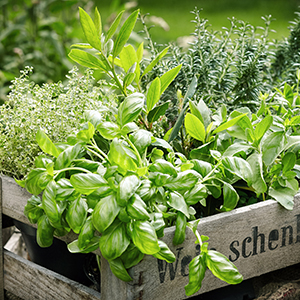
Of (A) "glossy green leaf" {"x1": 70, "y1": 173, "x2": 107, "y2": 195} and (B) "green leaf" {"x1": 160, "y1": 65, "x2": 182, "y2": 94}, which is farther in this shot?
(B) "green leaf" {"x1": 160, "y1": 65, "x2": 182, "y2": 94}

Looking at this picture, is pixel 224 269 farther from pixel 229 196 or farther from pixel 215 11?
pixel 215 11

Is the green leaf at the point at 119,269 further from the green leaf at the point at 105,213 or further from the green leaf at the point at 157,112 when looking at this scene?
the green leaf at the point at 157,112

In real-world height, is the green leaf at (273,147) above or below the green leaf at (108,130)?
below

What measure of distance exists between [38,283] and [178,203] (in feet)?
1.46

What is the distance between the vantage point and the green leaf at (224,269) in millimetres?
601

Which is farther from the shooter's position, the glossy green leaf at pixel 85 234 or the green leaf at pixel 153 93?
the green leaf at pixel 153 93

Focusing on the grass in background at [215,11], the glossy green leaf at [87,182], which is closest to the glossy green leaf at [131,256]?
the glossy green leaf at [87,182]

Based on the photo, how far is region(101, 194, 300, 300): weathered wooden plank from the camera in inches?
25.8

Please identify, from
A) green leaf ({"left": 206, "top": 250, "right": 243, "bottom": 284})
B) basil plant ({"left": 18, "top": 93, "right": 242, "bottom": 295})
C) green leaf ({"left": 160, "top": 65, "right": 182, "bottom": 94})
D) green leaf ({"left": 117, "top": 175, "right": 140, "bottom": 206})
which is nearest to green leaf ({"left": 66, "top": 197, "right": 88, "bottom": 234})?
basil plant ({"left": 18, "top": 93, "right": 242, "bottom": 295})

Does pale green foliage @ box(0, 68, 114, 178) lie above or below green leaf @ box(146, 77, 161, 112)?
below

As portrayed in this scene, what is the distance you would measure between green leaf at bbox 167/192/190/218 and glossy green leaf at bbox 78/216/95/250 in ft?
0.46

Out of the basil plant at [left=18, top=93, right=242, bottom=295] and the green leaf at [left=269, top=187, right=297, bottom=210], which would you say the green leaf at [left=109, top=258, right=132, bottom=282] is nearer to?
the basil plant at [left=18, top=93, right=242, bottom=295]

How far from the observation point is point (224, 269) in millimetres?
602

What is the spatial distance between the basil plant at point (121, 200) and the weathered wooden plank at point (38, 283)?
0.15 m
